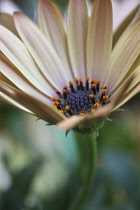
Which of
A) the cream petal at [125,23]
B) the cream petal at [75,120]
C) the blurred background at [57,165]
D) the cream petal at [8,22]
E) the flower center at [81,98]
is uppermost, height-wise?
the cream petal at [8,22]

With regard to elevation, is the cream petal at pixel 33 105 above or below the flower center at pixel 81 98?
above

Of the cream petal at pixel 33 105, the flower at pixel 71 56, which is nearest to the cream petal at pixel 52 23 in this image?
the flower at pixel 71 56

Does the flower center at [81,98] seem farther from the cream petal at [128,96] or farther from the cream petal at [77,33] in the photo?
the cream petal at [128,96]

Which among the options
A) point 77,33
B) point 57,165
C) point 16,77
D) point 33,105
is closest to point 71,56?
point 77,33

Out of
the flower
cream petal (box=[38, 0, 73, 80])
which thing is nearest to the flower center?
the flower

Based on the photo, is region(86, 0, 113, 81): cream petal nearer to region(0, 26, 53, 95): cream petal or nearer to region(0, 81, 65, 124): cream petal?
region(0, 26, 53, 95): cream petal

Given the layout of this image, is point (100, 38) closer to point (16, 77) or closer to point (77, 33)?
point (77, 33)
